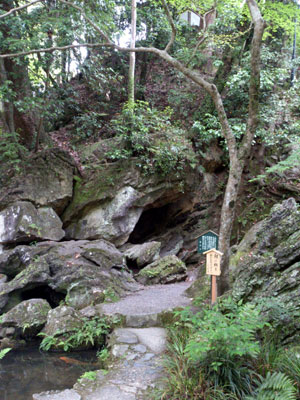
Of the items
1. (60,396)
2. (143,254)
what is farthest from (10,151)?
(60,396)

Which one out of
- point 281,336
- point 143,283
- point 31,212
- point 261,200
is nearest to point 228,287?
point 281,336

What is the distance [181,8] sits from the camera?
9.17 metres

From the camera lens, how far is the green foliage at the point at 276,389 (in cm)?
282

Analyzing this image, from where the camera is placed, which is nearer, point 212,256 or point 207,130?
point 212,256

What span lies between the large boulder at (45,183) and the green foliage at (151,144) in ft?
5.63

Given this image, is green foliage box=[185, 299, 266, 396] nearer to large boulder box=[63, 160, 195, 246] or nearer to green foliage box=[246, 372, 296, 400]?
green foliage box=[246, 372, 296, 400]

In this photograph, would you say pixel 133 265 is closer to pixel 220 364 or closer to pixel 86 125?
pixel 86 125

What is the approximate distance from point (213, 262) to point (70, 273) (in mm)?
3982

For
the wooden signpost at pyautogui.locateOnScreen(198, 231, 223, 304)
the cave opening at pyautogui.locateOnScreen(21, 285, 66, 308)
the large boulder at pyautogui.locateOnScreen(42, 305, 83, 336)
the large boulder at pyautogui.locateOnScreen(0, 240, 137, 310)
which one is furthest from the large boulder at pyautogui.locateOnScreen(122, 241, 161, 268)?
the wooden signpost at pyautogui.locateOnScreen(198, 231, 223, 304)

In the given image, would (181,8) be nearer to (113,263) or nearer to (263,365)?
(113,263)

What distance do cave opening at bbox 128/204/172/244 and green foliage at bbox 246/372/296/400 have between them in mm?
9694

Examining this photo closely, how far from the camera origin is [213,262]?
4.96m

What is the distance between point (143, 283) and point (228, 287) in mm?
3582

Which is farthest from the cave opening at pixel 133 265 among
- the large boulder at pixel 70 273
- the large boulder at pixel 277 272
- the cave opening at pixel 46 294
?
the large boulder at pixel 277 272
